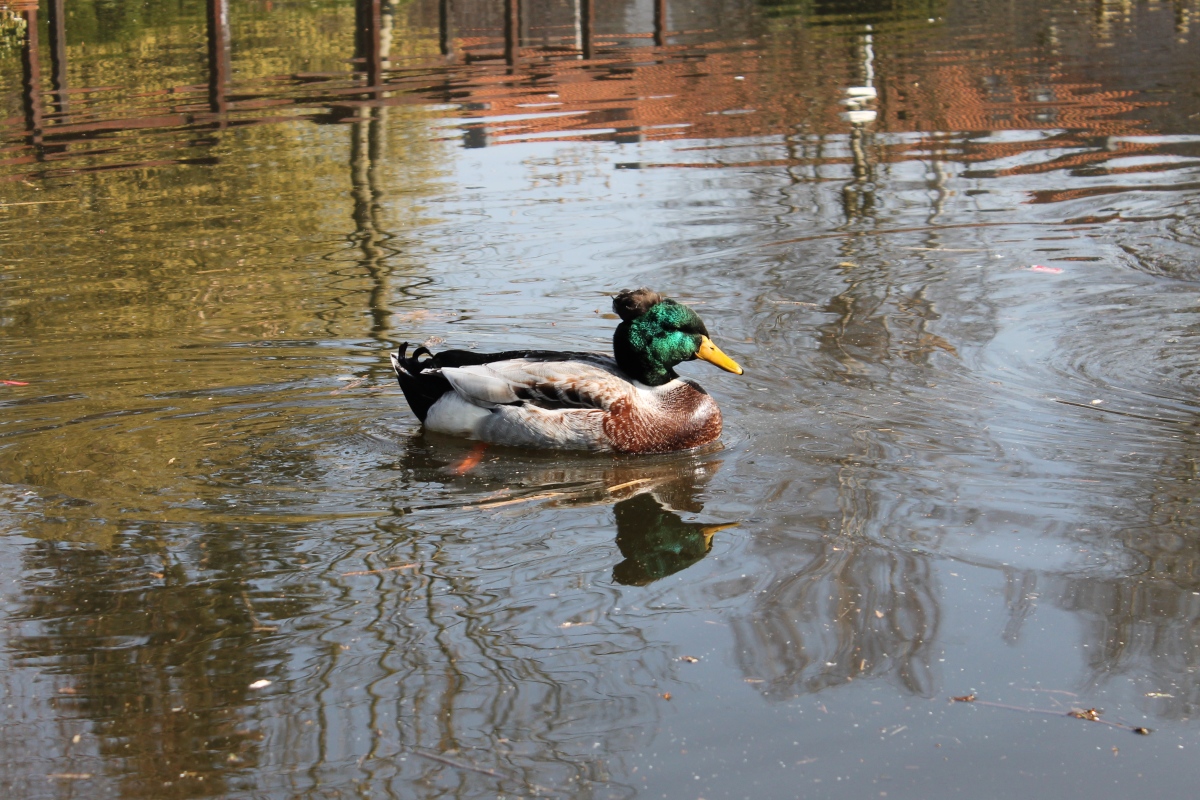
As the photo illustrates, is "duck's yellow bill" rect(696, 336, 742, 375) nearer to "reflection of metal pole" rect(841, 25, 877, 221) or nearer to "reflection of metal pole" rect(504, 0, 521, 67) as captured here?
"reflection of metal pole" rect(841, 25, 877, 221)

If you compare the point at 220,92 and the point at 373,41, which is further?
the point at 373,41

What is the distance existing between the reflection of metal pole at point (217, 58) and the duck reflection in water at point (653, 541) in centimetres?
1261

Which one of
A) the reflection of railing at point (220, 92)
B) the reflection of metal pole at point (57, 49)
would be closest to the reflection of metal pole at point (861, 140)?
the reflection of railing at point (220, 92)

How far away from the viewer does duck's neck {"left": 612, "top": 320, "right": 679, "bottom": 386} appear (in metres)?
6.79

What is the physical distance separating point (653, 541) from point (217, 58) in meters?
14.4

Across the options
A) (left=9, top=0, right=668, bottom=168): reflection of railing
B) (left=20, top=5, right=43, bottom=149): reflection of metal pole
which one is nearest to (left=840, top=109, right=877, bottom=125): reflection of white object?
(left=9, top=0, right=668, bottom=168): reflection of railing

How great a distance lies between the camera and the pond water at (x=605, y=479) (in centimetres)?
407

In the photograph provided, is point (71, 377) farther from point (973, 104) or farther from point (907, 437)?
point (973, 104)

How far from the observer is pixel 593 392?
21.8 feet

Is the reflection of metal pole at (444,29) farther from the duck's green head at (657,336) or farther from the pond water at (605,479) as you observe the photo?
the duck's green head at (657,336)

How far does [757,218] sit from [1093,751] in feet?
25.3

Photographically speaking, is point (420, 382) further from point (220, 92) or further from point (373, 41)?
point (373, 41)

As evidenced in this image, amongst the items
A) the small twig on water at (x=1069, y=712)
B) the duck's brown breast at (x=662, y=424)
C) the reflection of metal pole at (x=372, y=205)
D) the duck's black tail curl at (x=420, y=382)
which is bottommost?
the small twig on water at (x=1069, y=712)

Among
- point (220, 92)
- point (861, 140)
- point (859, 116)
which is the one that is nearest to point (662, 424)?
point (861, 140)
